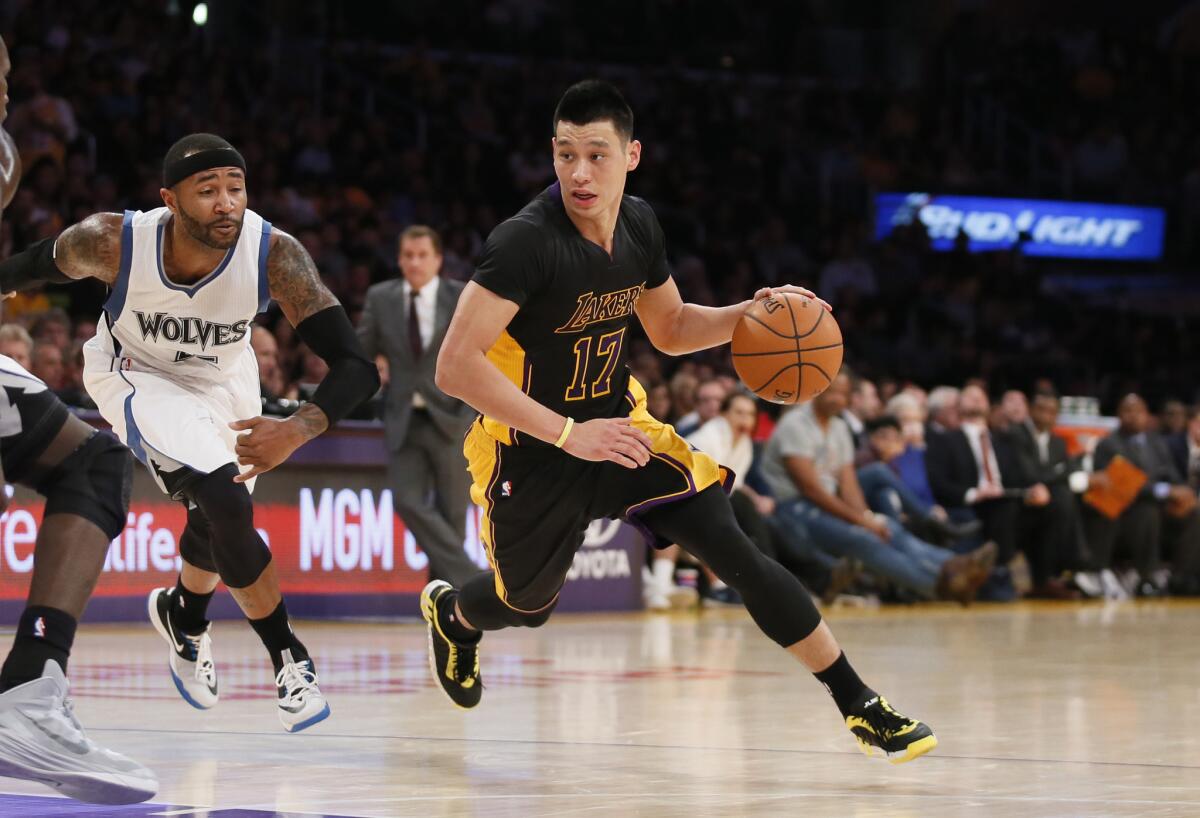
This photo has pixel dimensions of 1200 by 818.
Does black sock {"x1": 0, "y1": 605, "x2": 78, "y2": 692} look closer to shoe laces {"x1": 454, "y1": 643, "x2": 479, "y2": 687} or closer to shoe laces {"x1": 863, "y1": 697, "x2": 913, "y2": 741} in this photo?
shoe laces {"x1": 454, "y1": 643, "x2": 479, "y2": 687}

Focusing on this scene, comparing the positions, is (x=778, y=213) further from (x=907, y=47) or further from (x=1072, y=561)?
(x=1072, y=561)

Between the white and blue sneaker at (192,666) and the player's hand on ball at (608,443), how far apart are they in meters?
2.03

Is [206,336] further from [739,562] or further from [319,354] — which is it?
[739,562]

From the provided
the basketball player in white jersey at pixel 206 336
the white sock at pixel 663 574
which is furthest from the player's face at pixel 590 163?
the white sock at pixel 663 574

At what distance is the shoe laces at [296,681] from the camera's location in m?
5.66

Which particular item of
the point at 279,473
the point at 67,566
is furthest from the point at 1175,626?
the point at 67,566

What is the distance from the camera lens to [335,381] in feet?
18.1

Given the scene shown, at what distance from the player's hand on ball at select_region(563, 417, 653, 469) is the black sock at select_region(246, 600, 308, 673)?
1259 mm

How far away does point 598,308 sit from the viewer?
5566 millimetres

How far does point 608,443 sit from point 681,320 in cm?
90

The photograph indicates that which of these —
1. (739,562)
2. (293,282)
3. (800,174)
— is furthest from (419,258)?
(800,174)

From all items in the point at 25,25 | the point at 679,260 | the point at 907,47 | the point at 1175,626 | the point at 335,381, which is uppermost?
the point at 907,47

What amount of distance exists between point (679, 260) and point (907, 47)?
8.39 m

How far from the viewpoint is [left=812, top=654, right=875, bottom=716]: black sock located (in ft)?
17.5
